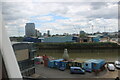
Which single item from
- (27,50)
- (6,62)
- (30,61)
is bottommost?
(30,61)

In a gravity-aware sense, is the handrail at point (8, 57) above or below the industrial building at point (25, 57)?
above

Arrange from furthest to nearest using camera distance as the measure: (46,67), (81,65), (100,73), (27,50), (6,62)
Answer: (46,67), (81,65), (100,73), (27,50), (6,62)

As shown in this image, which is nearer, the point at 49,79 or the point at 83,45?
the point at 49,79

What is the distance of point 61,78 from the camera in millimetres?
3797

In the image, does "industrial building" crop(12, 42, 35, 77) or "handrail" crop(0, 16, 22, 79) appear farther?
"industrial building" crop(12, 42, 35, 77)

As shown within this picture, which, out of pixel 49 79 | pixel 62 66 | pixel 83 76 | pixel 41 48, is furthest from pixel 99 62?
pixel 41 48

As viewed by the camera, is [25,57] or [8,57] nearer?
[8,57]

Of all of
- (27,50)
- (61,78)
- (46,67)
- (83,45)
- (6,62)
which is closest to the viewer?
(6,62)

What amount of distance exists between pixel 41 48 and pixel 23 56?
28.0 feet

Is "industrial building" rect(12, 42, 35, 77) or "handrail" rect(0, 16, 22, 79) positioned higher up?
"handrail" rect(0, 16, 22, 79)

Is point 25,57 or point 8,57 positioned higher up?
point 8,57

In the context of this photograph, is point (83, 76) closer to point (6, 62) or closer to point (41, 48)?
point (6, 62)

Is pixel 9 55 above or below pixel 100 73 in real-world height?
above

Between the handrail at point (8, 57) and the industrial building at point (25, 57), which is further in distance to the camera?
the industrial building at point (25, 57)
